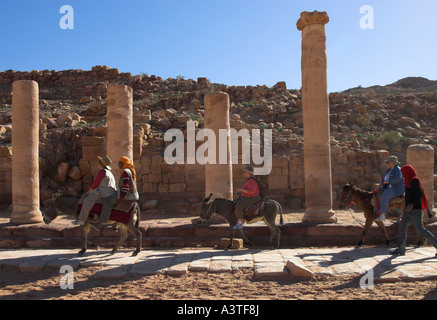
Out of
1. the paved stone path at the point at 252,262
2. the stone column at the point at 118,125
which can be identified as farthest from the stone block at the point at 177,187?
the paved stone path at the point at 252,262

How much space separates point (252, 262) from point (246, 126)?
40.6 feet

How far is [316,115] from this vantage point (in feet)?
36.7

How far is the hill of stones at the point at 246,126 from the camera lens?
55.6 feet

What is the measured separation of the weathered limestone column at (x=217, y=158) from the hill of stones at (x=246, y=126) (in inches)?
173

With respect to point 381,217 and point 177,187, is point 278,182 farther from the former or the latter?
point 381,217

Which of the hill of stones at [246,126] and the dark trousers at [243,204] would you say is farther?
the hill of stones at [246,126]

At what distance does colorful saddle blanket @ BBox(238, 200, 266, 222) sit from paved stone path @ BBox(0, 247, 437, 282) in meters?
0.93

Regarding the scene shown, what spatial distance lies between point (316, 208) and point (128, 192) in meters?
5.46

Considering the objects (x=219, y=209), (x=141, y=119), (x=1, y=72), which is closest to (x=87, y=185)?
(x=141, y=119)

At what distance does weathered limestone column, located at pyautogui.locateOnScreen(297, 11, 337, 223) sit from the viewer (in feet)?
36.3

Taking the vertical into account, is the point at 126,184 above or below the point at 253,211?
above

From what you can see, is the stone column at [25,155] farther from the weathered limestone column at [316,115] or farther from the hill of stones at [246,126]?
the weathered limestone column at [316,115]

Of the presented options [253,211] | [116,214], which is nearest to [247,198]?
[253,211]
